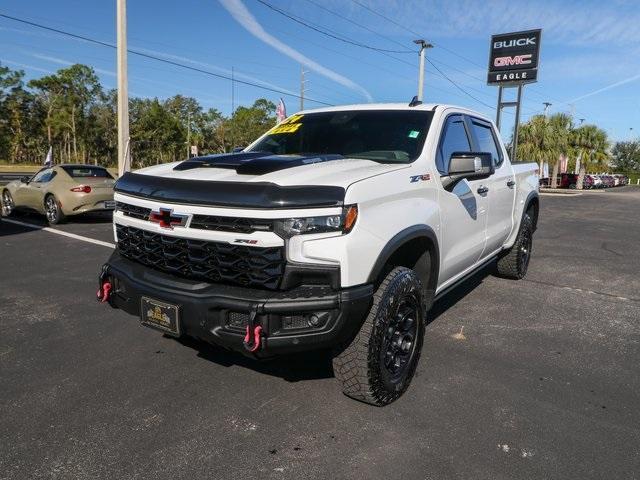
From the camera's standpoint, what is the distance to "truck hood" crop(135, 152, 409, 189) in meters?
2.75

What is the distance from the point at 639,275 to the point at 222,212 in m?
6.60

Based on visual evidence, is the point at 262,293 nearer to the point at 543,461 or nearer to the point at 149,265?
the point at 149,265

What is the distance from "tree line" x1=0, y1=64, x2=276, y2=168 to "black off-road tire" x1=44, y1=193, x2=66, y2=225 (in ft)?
156

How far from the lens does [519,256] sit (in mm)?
6121

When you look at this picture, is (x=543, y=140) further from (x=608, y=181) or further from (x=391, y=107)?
(x=391, y=107)

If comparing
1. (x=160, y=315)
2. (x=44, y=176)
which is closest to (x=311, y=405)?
(x=160, y=315)

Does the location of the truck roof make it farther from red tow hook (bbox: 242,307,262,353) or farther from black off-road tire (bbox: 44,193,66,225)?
black off-road tire (bbox: 44,193,66,225)

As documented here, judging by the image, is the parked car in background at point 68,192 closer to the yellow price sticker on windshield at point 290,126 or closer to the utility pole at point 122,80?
the utility pole at point 122,80

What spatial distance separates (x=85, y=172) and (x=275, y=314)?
9808 mm

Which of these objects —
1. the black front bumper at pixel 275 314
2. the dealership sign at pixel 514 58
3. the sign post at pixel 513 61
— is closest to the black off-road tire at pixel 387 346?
the black front bumper at pixel 275 314

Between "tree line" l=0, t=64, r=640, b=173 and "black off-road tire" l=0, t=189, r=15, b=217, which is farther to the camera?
"tree line" l=0, t=64, r=640, b=173

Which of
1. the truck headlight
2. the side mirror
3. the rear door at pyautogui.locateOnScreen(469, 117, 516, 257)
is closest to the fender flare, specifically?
the truck headlight

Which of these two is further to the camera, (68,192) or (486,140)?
(68,192)

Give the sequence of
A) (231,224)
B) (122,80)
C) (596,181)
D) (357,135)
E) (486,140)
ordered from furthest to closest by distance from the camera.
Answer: (596,181) → (122,80) → (486,140) → (357,135) → (231,224)
